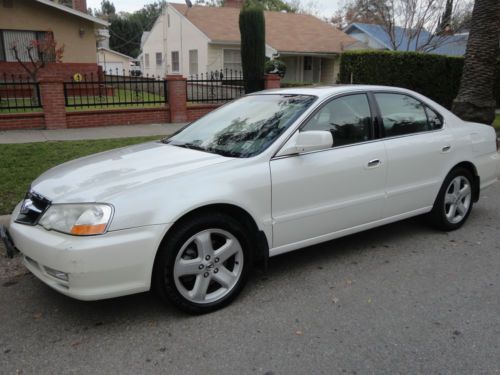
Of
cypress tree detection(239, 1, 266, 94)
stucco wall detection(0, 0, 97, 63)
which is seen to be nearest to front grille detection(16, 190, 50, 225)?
cypress tree detection(239, 1, 266, 94)

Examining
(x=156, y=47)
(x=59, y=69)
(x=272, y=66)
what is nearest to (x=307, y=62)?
(x=272, y=66)

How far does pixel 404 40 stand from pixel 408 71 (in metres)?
13.2

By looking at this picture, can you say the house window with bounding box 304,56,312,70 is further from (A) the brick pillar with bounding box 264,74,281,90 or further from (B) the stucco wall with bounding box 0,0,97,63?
(A) the brick pillar with bounding box 264,74,281,90

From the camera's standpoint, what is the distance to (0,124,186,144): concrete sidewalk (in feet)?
31.0

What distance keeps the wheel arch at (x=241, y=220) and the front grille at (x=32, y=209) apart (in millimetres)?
902

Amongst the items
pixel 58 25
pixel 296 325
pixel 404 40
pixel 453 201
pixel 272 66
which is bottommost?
pixel 296 325

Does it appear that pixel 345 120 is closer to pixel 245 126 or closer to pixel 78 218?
pixel 245 126

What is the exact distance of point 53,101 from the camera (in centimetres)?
1080

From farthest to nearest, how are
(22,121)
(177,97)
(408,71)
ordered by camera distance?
1. (408,71)
2. (177,97)
3. (22,121)

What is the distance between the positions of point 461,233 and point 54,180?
4014mm

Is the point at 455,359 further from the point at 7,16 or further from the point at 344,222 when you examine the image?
the point at 7,16

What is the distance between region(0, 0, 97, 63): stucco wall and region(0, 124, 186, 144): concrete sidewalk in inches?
415

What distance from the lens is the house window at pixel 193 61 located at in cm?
2603

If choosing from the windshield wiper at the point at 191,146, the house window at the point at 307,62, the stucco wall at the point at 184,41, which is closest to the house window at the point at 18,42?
the stucco wall at the point at 184,41
